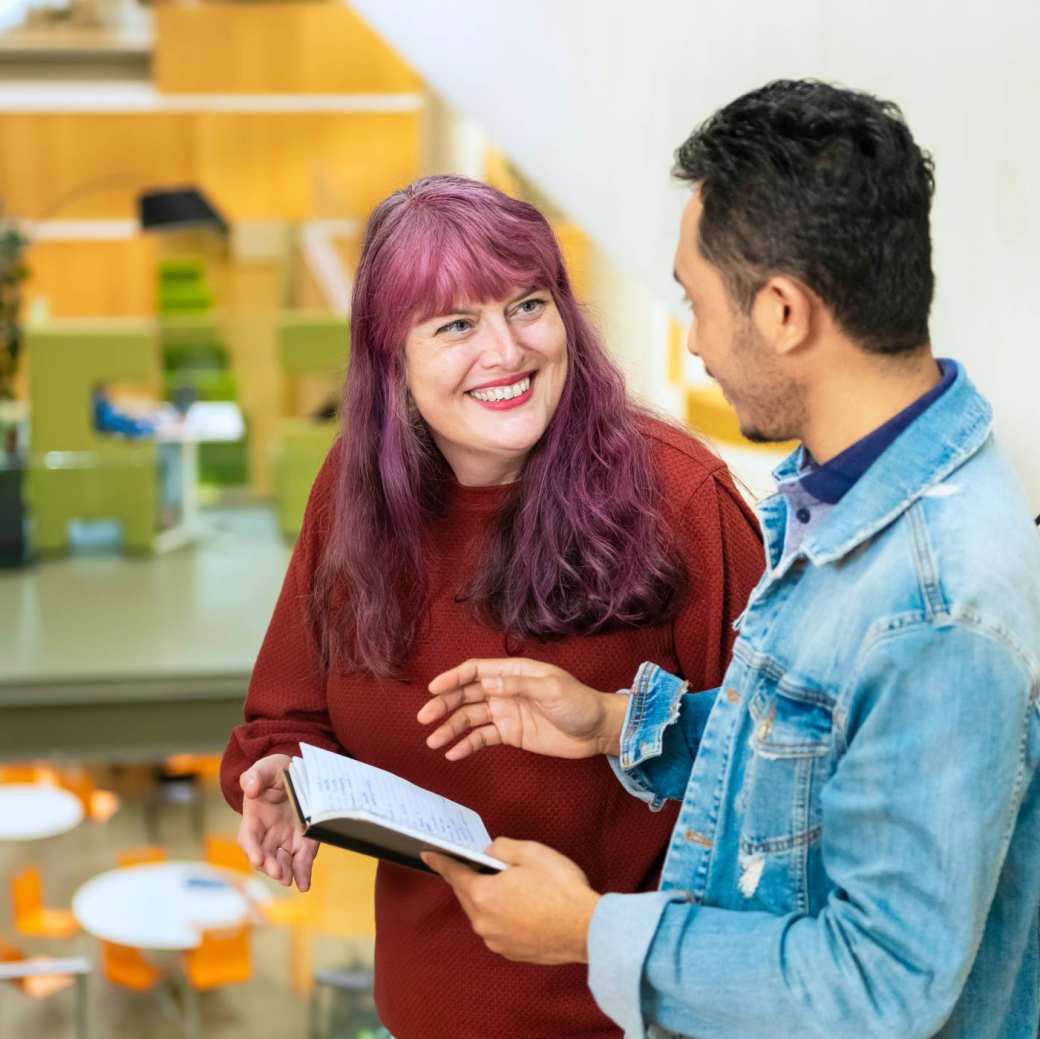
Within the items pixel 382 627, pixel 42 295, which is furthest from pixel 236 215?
pixel 382 627

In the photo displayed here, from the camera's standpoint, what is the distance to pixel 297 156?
12.0 metres

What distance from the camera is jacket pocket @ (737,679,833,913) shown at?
4.05 ft

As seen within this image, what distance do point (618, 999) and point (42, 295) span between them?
1128 centimetres

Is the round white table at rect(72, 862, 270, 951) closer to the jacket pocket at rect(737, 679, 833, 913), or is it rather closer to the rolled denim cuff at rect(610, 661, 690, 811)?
the rolled denim cuff at rect(610, 661, 690, 811)

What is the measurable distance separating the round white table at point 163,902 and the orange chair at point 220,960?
3 cm

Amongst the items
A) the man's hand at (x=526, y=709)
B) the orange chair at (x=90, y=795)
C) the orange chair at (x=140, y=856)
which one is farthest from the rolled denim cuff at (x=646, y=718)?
the orange chair at (x=90, y=795)

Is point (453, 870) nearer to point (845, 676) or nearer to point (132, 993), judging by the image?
point (845, 676)

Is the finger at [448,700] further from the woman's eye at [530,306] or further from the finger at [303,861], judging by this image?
the woman's eye at [530,306]

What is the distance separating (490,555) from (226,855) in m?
3.84

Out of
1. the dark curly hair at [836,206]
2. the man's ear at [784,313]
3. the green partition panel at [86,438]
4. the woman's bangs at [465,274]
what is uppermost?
the dark curly hair at [836,206]

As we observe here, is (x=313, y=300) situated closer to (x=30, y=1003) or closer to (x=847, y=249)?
(x=30, y=1003)

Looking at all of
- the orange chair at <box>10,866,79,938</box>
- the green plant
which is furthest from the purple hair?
the green plant

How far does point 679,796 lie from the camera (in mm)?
1660

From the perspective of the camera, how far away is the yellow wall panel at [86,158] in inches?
458
